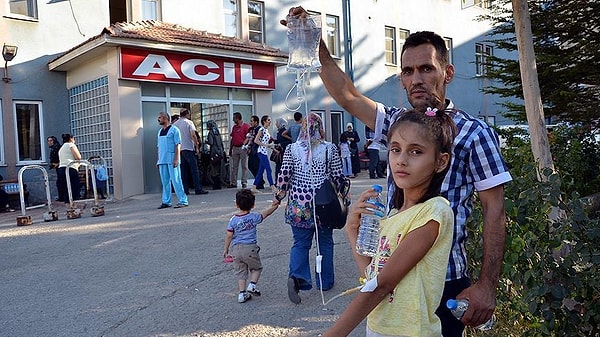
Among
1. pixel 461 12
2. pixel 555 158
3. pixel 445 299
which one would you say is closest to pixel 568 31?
pixel 555 158

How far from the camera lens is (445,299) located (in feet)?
6.76

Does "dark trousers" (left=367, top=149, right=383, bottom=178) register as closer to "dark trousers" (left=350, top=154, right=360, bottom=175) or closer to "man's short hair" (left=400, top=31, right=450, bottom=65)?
"dark trousers" (left=350, top=154, right=360, bottom=175)

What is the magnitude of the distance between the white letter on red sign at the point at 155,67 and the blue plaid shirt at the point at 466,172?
11.6 metres

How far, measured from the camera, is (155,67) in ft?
42.0

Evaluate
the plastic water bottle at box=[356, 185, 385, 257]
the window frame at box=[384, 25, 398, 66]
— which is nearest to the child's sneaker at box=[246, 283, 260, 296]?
the plastic water bottle at box=[356, 185, 385, 257]

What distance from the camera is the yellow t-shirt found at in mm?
1815

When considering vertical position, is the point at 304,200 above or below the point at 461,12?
below

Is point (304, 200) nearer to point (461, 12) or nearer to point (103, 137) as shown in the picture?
point (103, 137)

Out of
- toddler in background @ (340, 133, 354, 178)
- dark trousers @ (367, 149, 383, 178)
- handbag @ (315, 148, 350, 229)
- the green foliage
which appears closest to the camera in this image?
the green foliage

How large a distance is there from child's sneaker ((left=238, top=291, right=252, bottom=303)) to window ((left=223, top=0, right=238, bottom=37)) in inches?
511

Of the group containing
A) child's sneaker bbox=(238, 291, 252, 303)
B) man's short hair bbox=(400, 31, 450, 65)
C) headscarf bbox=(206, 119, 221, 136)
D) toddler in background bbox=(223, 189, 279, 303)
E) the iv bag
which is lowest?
child's sneaker bbox=(238, 291, 252, 303)

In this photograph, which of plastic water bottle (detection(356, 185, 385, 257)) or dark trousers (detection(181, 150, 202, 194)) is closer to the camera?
plastic water bottle (detection(356, 185, 385, 257))

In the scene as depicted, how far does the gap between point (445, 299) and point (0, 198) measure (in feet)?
41.7

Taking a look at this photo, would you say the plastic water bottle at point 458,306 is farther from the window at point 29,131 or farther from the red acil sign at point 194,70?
the window at point 29,131
